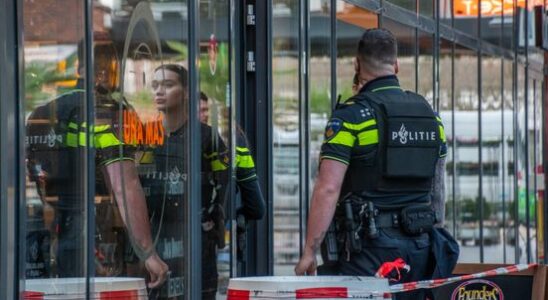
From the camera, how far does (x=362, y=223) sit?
6.41 meters

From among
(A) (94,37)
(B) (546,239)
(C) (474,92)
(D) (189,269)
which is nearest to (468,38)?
(C) (474,92)

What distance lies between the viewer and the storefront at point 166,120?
206 inches

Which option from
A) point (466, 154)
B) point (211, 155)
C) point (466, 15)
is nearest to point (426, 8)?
point (466, 15)

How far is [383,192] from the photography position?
6.52 metres

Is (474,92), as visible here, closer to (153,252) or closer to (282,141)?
(282,141)

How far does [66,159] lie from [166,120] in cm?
118

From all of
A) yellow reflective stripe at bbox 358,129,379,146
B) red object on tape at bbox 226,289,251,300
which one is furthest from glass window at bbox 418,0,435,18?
red object on tape at bbox 226,289,251,300

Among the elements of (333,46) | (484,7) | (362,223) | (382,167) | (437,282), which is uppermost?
(484,7)

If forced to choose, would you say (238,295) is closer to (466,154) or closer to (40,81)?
(40,81)

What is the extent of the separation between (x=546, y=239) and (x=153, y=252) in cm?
1159

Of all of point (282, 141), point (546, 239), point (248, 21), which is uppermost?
point (248, 21)

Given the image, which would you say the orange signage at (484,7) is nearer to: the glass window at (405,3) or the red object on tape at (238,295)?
the glass window at (405,3)

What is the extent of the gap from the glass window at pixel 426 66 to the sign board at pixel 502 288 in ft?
13.7

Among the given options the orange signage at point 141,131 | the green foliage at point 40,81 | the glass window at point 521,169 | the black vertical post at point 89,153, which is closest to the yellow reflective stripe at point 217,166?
the orange signage at point 141,131
